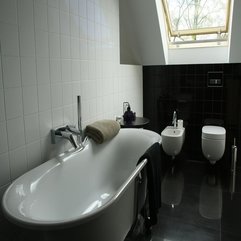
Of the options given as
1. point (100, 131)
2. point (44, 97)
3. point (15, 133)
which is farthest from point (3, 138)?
point (100, 131)

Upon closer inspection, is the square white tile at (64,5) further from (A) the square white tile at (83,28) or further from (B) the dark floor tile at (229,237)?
(B) the dark floor tile at (229,237)

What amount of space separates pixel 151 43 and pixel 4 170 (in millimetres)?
2920

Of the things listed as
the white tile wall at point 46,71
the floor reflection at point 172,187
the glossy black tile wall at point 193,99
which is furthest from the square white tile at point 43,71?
the glossy black tile wall at point 193,99

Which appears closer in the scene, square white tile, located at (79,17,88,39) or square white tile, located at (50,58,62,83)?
square white tile, located at (50,58,62,83)

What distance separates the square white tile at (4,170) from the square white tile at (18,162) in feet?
0.12

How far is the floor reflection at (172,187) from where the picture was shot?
2.93 m

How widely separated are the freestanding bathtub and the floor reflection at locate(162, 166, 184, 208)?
0.57m

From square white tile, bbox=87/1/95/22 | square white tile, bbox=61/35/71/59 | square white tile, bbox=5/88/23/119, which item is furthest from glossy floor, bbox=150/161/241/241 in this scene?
square white tile, bbox=87/1/95/22

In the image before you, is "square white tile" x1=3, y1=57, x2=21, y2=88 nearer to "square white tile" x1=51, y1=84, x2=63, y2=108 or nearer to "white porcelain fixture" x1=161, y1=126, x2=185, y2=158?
"square white tile" x1=51, y1=84, x2=63, y2=108

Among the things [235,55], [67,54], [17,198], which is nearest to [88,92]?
[67,54]

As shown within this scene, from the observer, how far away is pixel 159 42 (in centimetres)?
391

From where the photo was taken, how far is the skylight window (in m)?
3.69

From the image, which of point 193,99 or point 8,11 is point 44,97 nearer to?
point 8,11

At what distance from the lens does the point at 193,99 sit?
4.12 m
